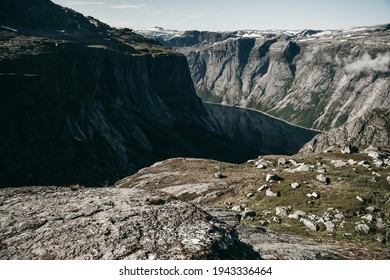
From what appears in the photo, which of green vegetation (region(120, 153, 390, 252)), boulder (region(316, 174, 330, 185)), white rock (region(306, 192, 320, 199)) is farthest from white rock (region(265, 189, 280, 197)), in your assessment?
boulder (region(316, 174, 330, 185))

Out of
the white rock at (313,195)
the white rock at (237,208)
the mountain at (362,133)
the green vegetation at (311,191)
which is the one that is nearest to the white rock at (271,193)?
the green vegetation at (311,191)

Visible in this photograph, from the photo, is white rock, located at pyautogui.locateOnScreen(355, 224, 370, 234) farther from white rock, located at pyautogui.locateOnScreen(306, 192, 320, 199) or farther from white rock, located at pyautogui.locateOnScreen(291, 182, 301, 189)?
white rock, located at pyautogui.locateOnScreen(291, 182, 301, 189)

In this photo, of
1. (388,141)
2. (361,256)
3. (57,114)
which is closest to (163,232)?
(361,256)

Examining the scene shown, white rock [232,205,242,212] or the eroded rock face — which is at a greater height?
the eroded rock face

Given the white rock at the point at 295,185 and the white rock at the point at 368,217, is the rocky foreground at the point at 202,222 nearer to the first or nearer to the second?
the white rock at the point at 295,185
